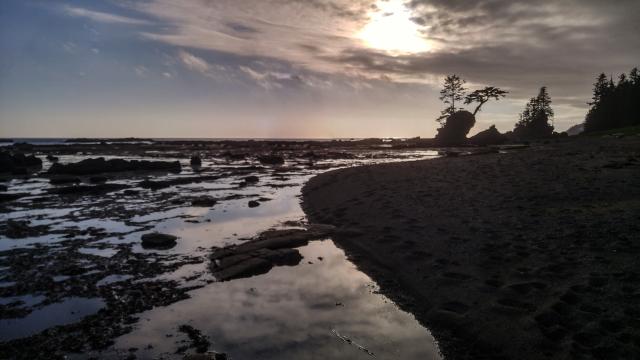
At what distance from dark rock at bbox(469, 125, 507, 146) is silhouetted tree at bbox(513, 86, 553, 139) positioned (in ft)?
92.3

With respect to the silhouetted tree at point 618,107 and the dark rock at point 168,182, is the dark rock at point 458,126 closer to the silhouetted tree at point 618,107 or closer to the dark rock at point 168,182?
the silhouetted tree at point 618,107

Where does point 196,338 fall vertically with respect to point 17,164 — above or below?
below

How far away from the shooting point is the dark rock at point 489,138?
3083 inches

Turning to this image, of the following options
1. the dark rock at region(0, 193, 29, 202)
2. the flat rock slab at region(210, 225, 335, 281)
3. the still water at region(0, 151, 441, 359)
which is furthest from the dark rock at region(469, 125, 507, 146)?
the still water at region(0, 151, 441, 359)

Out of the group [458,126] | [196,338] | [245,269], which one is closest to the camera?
[196,338]

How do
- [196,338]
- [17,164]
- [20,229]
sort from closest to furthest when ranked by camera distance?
[196,338] < [20,229] < [17,164]

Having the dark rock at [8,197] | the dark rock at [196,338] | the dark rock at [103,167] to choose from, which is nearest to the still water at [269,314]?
the dark rock at [196,338]

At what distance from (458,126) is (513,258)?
285 ft

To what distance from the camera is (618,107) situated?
89.3 metres

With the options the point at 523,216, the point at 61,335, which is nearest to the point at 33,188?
the point at 61,335

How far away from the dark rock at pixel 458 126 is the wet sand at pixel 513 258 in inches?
2953

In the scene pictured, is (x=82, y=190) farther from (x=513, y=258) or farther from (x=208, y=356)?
(x=513, y=258)

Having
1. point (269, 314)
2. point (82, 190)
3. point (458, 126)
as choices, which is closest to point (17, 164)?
point (82, 190)

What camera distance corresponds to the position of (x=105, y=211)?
58.2ft
